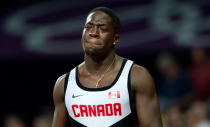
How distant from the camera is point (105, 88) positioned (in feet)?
19.5

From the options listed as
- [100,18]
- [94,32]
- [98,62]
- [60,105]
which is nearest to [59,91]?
[60,105]

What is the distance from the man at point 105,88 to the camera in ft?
19.2

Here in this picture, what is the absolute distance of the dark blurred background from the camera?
35.2ft

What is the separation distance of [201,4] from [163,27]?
0.70 m

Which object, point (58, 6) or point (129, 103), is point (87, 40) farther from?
point (58, 6)

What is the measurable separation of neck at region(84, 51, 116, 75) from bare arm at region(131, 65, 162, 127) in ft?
0.96

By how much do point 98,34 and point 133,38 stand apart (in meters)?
5.58

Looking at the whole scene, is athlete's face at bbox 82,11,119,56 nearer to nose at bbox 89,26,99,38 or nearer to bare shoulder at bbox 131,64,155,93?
nose at bbox 89,26,99,38

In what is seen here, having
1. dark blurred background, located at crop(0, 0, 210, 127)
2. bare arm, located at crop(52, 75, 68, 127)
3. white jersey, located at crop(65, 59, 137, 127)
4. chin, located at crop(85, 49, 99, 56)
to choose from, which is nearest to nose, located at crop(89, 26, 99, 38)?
chin, located at crop(85, 49, 99, 56)

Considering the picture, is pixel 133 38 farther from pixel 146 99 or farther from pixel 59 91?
pixel 146 99

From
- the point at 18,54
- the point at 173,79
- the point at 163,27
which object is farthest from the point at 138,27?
the point at 18,54

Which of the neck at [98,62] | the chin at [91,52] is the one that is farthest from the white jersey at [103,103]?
the chin at [91,52]

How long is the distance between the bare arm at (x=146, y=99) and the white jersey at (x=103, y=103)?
8 cm

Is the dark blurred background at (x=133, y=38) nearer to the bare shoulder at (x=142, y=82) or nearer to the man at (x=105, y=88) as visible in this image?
the man at (x=105, y=88)
